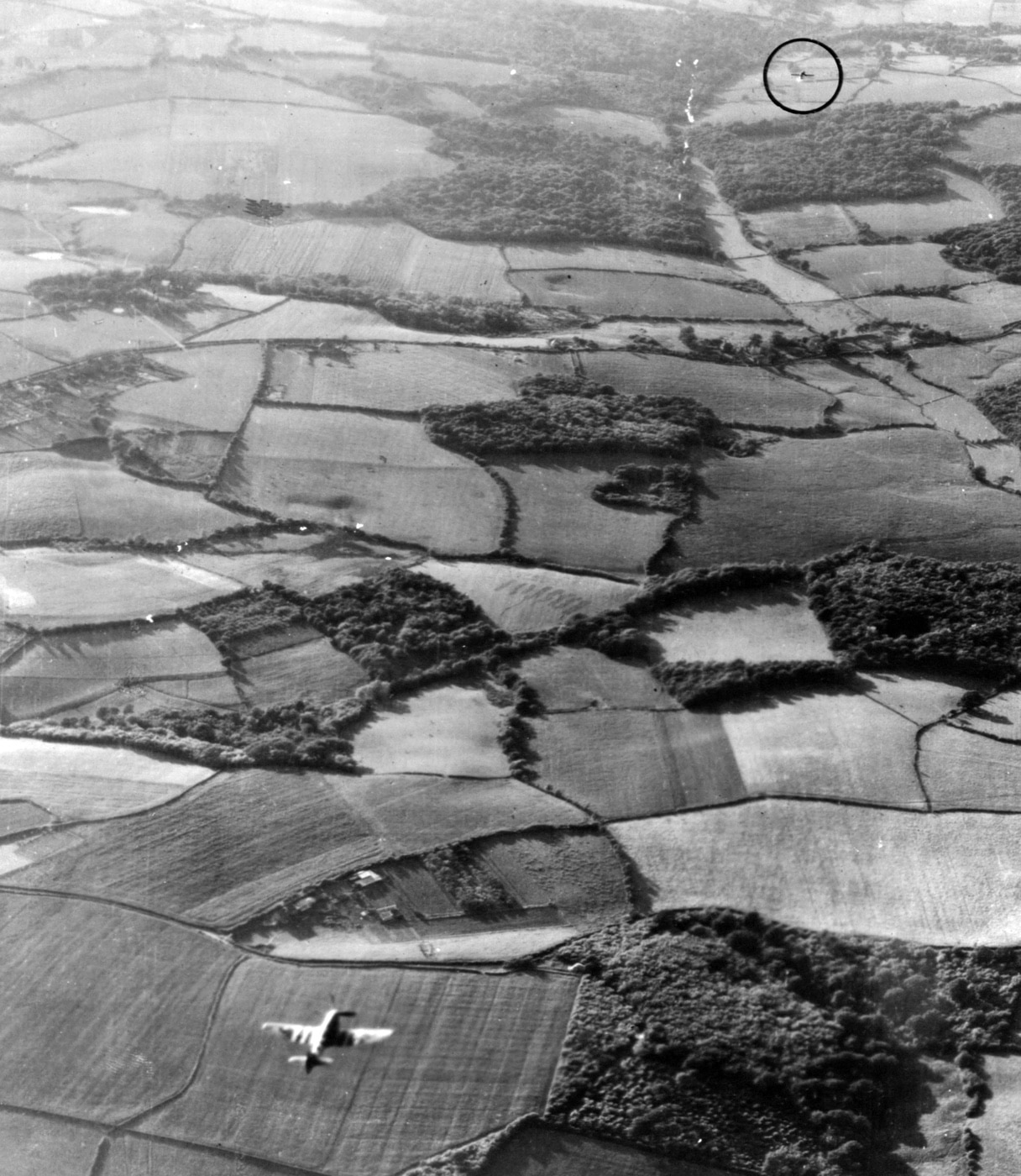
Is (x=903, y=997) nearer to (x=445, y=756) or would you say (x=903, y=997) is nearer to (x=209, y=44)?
(x=445, y=756)

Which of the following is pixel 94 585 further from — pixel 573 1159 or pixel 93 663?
pixel 573 1159

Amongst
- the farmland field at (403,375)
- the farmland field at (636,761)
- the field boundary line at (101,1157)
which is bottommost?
the field boundary line at (101,1157)

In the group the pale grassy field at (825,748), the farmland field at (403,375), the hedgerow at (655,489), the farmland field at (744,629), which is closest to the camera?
the pale grassy field at (825,748)

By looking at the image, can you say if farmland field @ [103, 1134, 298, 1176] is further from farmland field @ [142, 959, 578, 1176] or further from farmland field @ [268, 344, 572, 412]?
farmland field @ [268, 344, 572, 412]

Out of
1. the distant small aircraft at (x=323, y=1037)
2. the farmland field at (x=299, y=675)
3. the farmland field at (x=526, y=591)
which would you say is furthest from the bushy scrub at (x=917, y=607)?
the distant small aircraft at (x=323, y=1037)

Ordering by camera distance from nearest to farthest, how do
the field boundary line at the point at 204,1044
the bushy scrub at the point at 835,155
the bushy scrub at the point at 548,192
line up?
the field boundary line at the point at 204,1044 < the bushy scrub at the point at 548,192 < the bushy scrub at the point at 835,155

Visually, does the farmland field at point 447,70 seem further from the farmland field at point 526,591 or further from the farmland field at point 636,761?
the farmland field at point 636,761

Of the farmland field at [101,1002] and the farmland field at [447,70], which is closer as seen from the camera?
the farmland field at [101,1002]

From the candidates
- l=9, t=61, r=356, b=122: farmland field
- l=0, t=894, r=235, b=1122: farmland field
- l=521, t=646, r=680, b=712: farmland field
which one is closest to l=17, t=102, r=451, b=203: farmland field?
l=9, t=61, r=356, b=122: farmland field
